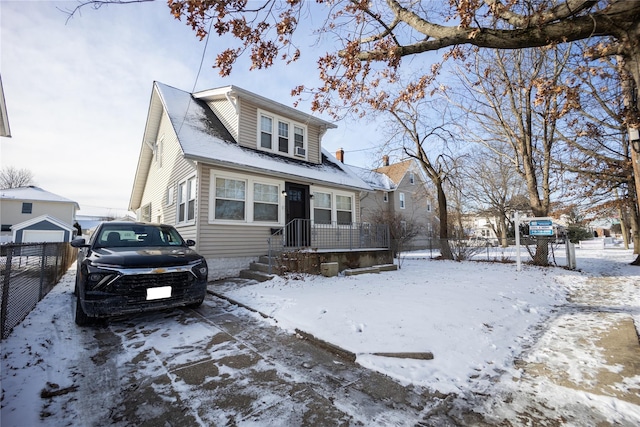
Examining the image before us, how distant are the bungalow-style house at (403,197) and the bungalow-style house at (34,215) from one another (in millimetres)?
22115

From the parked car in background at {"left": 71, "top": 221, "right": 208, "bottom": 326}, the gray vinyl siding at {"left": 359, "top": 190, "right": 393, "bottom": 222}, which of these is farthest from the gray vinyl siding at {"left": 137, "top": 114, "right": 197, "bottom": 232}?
the gray vinyl siding at {"left": 359, "top": 190, "right": 393, "bottom": 222}

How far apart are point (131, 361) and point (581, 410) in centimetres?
427

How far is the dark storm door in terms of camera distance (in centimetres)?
1029

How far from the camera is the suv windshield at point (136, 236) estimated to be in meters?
5.08

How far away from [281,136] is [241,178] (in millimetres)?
3018

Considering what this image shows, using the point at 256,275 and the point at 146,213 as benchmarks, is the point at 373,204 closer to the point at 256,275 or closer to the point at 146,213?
the point at 146,213

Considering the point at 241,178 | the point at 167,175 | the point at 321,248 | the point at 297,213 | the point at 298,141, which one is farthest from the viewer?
the point at 298,141

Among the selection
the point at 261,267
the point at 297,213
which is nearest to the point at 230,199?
the point at 261,267

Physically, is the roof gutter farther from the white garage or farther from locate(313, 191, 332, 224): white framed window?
the white garage

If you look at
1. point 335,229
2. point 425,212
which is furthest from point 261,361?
point 425,212

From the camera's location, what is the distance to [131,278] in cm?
406

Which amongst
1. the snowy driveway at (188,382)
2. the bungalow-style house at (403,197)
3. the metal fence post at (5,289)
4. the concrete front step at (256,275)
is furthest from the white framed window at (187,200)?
the bungalow-style house at (403,197)

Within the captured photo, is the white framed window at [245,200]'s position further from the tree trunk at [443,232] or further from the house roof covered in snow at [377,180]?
the house roof covered in snow at [377,180]

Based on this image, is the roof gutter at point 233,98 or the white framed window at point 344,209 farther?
the white framed window at point 344,209
